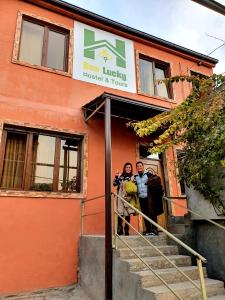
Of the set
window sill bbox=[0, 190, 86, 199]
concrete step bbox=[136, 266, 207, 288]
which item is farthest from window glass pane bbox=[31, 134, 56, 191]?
concrete step bbox=[136, 266, 207, 288]

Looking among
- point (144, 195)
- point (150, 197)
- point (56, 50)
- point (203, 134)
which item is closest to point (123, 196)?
point (144, 195)

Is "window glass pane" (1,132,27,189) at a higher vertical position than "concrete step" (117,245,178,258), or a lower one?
higher

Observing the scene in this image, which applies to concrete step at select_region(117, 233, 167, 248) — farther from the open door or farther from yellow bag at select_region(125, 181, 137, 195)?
Answer: the open door

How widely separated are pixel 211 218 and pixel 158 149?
62.6 inches

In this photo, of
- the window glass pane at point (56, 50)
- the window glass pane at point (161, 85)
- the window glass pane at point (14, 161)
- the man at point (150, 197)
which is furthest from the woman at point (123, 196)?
the window glass pane at point (161, 85)

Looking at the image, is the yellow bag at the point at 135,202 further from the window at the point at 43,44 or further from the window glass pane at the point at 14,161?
the window at the point at 43,44

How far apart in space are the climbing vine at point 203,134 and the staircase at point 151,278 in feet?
4.02

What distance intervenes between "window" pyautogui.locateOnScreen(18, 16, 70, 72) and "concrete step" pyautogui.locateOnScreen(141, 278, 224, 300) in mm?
6202

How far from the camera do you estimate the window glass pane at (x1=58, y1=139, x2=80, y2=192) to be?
6980 mm

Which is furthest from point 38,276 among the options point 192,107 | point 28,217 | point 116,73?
point 116,73

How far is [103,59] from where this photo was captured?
8430 millimetres

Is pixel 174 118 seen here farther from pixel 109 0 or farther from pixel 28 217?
pixel 28 217

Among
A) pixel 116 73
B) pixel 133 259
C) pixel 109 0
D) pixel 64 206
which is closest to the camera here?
pixel 109 0

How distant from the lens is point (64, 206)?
6590mm
